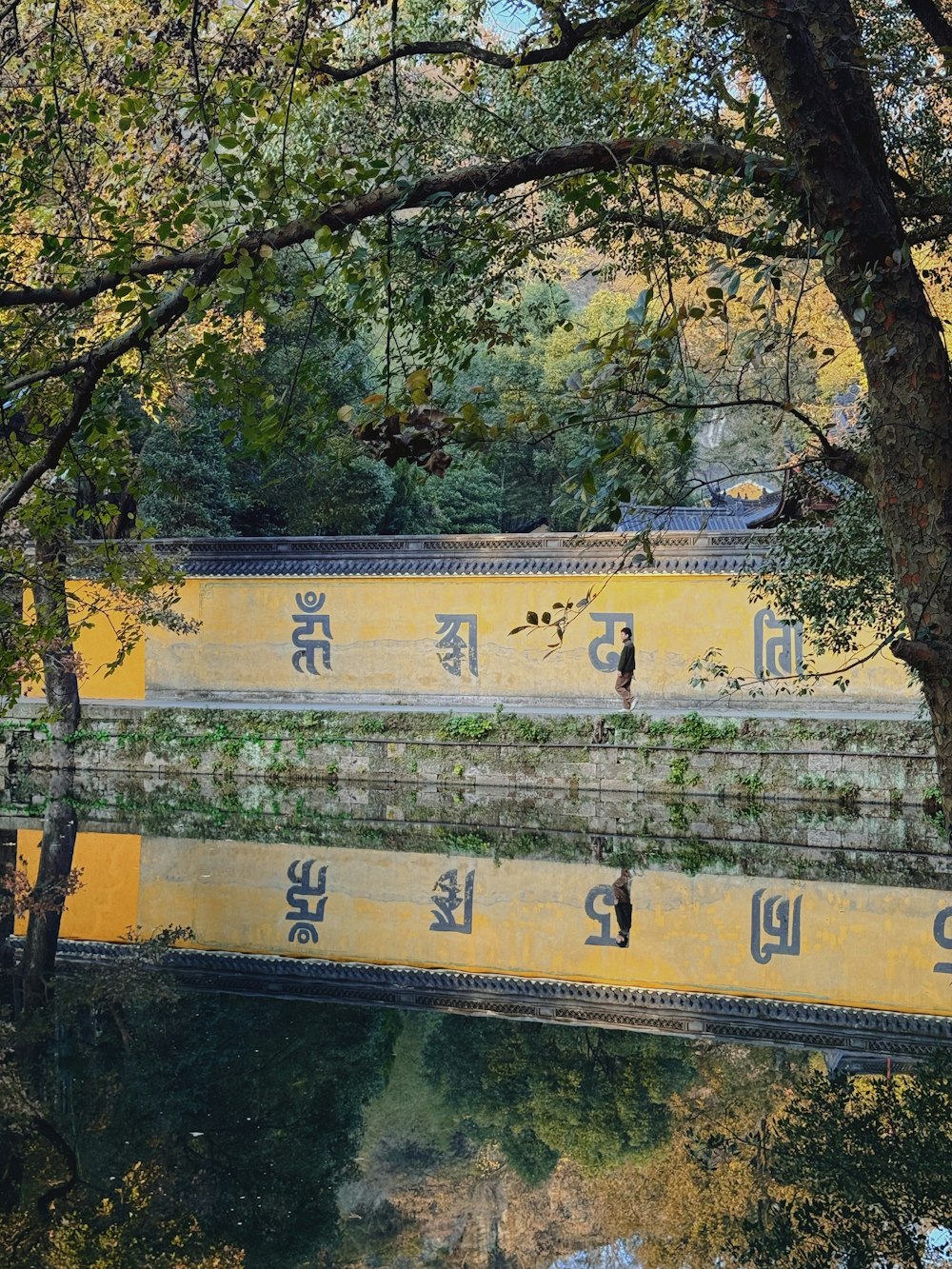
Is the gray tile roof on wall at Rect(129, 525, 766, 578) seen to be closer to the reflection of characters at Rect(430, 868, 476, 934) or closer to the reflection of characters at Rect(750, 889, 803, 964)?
the reflection of characters at Rect(430, 868, 476, 934)

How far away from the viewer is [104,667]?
712 inches

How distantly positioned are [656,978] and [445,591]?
9.12 metres

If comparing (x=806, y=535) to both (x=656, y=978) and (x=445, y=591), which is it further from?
(x=445, y=591)

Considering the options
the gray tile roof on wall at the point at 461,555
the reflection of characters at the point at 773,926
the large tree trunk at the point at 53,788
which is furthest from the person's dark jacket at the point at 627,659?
the large tree trunk at the point at 53,788

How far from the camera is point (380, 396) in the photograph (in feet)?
10.7

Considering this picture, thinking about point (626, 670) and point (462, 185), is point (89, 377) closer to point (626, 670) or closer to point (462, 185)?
point (462, 185)

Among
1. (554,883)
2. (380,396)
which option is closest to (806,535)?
(554,883)

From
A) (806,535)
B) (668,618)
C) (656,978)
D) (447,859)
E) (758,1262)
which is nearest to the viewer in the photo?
(758,1262)

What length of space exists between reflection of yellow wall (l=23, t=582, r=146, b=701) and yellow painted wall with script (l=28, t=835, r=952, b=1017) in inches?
245

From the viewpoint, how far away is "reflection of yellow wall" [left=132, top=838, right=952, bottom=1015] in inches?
326

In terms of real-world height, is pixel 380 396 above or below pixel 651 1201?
above

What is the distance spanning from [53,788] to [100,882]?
5302 millimetres

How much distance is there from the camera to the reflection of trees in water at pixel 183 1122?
434 centimetres

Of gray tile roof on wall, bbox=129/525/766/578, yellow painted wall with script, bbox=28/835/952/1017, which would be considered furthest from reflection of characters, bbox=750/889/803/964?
gray tile roof on wall, bbox=129/525/766/578
